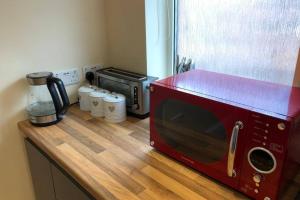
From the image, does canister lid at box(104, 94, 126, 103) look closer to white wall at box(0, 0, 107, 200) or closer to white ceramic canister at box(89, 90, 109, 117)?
white ceramic canister at box(89, 90, 109, 117)

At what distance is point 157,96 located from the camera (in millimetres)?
948

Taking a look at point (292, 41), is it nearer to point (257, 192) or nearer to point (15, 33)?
point (257, 192)

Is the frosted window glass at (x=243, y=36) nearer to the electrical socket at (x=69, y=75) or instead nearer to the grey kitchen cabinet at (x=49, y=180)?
the electrical socket at (x=69, y=75)

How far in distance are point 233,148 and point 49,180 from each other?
32.6 inches

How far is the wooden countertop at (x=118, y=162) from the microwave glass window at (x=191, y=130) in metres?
0.07

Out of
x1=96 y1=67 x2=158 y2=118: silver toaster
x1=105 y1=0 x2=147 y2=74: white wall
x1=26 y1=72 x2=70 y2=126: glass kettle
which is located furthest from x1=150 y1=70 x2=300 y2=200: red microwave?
x1=26 y1=72 x2=70 y2=126: glass kettle

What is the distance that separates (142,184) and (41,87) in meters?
0.76

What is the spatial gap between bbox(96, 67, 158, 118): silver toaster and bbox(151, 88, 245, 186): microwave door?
0.91 ft

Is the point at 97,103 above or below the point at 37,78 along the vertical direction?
below

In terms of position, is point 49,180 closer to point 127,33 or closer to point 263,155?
point 127,33

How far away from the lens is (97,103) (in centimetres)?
129

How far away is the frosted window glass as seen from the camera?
3.23 feet

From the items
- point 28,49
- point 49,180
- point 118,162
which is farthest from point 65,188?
point 28,49

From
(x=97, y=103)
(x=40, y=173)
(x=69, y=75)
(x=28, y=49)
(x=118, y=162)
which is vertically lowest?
(x=40, y=173)
